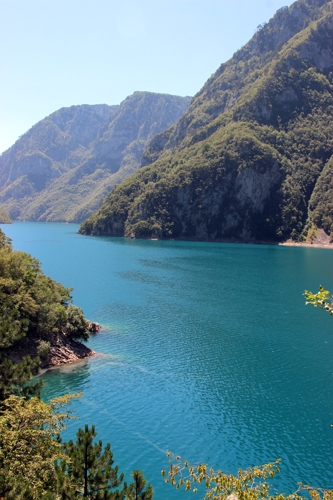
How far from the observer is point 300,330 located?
209 ft

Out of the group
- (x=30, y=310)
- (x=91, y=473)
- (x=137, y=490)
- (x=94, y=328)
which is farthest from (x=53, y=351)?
(x=137, y=490)

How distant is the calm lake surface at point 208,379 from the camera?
3122 centimetres

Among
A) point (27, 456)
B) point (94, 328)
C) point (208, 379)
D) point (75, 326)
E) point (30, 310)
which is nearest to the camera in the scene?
point (27, 456)

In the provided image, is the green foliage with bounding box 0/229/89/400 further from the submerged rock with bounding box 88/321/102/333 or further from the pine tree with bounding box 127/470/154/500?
the pine tree with bounding box 127/470/154/500

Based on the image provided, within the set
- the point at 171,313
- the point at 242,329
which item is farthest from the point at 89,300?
the point at 242,329

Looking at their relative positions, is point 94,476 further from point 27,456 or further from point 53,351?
point 53,351

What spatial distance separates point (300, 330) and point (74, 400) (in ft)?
126

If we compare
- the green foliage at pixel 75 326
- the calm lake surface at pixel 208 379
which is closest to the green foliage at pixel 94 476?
the calm lake surface at pixel 208 379

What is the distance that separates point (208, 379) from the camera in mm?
44469

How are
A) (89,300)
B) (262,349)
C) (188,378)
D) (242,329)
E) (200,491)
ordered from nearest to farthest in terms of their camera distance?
(200,491) < (188,378) < (262,349) < (242,329) < (89,300)

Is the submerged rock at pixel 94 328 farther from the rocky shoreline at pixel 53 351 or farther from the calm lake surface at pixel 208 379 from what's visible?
the rocky shoreline at pixel 53 351

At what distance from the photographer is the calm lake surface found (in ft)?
102

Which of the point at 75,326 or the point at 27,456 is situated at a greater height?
the point at 27,456

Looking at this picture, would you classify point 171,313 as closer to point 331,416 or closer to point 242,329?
point 242,329
